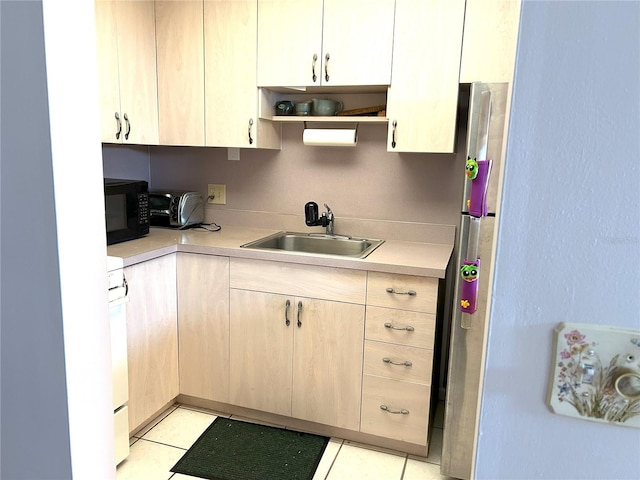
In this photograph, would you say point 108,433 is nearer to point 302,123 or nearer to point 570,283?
point 570,283

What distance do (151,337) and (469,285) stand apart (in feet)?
4.74

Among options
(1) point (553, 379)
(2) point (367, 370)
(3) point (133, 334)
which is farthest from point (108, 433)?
(2) point (367, 370)

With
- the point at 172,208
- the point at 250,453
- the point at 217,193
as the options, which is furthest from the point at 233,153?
the point at 250,453

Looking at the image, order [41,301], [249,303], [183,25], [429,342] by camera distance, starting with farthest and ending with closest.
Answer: [183,25], [249,303], [429,342], [41,301]

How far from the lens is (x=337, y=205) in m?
2.71

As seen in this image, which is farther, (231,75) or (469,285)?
(231,75)

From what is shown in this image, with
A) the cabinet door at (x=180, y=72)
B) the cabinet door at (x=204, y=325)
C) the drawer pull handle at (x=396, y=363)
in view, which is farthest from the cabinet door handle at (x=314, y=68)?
the drawer pull handle at (x=396, y=363)

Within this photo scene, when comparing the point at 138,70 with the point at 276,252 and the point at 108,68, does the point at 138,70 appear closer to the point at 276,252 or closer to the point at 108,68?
the point at 108,68

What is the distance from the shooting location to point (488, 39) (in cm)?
202

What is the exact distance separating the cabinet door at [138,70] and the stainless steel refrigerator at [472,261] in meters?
1.62

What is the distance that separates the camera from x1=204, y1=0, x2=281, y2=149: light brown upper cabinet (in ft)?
7.79

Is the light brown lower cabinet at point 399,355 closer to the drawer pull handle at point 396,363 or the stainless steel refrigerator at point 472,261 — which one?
the drawer pull handle at point 396,363

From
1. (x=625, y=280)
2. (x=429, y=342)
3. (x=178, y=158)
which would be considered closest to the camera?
(x=625, y=280)

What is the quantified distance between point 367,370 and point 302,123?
1.38 m
